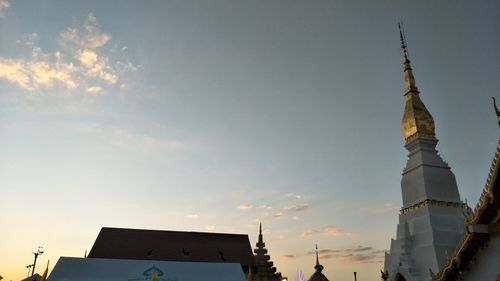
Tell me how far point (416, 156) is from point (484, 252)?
1566cm

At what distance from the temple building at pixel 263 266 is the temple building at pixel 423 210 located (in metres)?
11.5

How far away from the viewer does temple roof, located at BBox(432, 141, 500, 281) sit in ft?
36.7

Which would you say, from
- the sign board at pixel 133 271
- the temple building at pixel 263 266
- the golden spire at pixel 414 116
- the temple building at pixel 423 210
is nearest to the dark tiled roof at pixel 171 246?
the temple building at pixel 263 266

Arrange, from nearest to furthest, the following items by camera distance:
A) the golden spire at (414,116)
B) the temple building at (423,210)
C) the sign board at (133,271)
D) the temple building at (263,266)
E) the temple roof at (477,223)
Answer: the temple roof at (477,223) → the temple building at (423,210) → the sign board at (133,271) → the golden spire at (414,116) → the temple building at (263,266)

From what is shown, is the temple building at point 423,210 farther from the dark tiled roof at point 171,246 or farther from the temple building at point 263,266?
the dark tiled roof at point 171,246

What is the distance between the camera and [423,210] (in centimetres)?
2403

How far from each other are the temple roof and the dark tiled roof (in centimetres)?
2449

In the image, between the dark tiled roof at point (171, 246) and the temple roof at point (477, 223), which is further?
the dark tiled roof at point (171, 246)

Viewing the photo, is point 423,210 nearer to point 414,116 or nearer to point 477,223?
point 414,116

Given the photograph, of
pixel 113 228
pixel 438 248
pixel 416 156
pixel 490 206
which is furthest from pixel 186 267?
pixel 490 206

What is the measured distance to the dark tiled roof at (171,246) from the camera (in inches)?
1340

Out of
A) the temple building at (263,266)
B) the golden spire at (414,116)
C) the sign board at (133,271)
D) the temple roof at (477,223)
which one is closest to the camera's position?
the temple roof at (477,223)

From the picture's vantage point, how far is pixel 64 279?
24297 mm

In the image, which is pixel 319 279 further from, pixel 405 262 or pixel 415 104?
pixel 415 104
